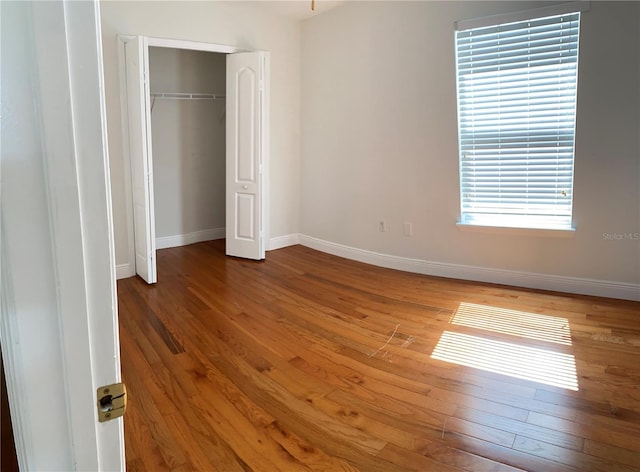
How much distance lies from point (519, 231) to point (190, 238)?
163 inches

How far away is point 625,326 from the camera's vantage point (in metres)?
3.72

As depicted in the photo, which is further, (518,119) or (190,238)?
(190,238)

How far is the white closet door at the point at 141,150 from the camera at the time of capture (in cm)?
450

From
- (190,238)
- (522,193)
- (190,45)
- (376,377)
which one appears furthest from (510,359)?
(190,238)

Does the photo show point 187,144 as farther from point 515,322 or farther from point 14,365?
point 14,365

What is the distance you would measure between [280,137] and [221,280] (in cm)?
219

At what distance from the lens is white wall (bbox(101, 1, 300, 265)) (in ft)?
15.5

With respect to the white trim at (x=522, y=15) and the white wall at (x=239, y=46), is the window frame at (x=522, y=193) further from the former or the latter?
the white wall at (x=239, y=46)

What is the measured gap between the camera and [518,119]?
4.46 meters

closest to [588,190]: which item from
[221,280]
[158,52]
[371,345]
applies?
[371,345]

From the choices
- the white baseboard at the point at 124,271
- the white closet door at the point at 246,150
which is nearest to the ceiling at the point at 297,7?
the white closet door at the point at 246,150

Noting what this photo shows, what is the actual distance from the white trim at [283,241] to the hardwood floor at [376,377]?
1.51 metres

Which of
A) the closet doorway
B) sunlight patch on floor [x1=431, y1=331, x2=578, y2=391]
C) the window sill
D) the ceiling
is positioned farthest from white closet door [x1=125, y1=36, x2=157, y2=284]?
the window sill

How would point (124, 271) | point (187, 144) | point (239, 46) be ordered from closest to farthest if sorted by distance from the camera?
point (124, 271), point (239, 46), point (187, 144)
